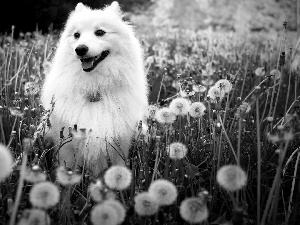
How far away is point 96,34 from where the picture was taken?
8.28 feet

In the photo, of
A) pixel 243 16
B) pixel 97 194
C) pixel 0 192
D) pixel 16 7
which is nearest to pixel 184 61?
pixel 0 192

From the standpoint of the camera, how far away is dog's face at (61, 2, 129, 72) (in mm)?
2371

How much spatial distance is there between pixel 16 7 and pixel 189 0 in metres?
7.63

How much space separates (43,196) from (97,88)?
4.96ft

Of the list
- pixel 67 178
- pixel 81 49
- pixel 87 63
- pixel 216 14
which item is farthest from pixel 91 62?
pixel 216 14

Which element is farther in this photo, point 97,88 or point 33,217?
point 97,88

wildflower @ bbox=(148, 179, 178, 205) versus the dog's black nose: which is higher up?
the dog's black nose

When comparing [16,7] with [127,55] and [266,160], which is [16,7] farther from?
[266,160]

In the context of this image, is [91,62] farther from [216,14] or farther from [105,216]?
[216,14]

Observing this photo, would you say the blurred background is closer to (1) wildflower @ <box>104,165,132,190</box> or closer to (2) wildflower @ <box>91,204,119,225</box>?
(1) wildflower @ <box>104,165,132,190</box>

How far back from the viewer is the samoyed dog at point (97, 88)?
2.28m

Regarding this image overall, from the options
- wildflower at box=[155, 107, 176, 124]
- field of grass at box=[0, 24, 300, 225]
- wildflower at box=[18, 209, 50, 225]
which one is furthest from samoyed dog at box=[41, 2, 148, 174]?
wildflower at box=[18, 209, 50, 225]

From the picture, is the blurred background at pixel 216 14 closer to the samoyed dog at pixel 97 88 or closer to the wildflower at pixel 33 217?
the samoyed dog at pixel 97 88

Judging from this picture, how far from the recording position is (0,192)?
62.9 inches
